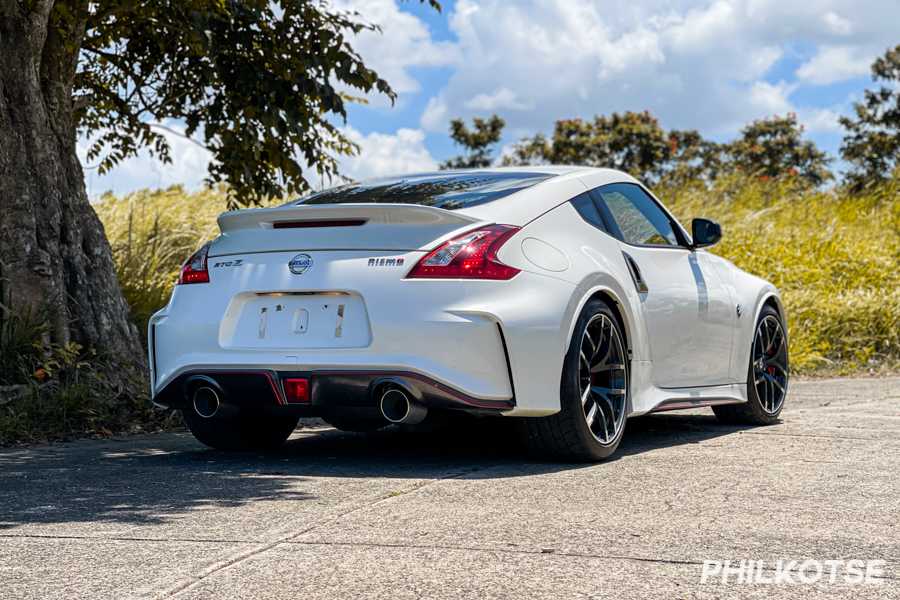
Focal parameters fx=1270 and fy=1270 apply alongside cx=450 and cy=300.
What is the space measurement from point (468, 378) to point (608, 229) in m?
1.49

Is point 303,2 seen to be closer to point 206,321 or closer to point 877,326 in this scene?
point 206,321

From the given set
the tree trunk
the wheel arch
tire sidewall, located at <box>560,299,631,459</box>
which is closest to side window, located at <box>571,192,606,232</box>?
the wheel arch

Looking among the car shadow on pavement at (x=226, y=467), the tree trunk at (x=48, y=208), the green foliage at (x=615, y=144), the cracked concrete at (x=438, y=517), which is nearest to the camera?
the cracked concrete at (x=438, y=517)

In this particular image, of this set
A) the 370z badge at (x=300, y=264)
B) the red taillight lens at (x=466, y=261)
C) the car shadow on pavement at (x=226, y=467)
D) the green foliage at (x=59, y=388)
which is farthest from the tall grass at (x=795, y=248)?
the red taillight lens at (x=466, y=261)

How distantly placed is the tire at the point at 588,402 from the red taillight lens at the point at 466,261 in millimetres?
553

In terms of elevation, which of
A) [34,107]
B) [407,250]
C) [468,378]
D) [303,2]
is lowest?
[468,378]

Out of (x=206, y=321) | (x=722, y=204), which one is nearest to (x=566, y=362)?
(x=206, y=321)

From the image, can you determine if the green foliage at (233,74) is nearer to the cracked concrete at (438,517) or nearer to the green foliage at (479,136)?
the cracked concrete at (438,517)

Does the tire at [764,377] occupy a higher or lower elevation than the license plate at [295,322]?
lower

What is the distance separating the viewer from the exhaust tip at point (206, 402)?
6.05m

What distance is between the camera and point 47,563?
4016 mm

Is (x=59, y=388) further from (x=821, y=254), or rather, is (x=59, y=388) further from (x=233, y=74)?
(x=821, y=254)

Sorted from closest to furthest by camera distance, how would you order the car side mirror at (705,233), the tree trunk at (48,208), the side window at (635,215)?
the side window at (635,215) → the car side mirror at (705,233) → the tree trunk at (48,208)

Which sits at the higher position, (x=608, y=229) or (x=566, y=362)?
(x=608, y=229)
